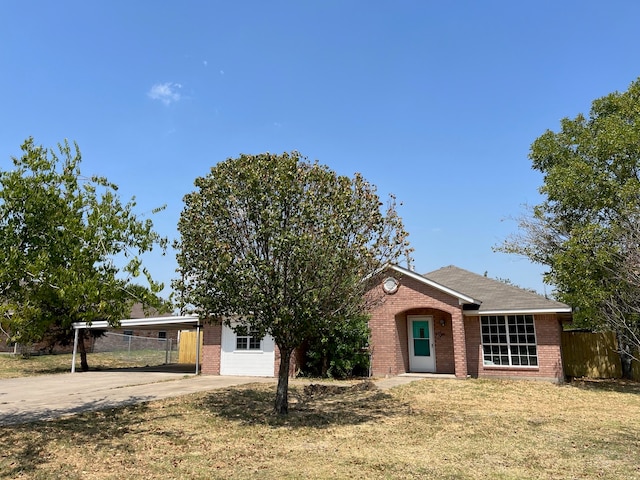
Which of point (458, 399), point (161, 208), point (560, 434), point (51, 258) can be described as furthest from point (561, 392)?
point (51, 258)

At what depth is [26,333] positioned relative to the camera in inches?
316

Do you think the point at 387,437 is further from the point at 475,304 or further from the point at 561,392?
the point at 475,304

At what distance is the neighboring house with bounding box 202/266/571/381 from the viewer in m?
15.9

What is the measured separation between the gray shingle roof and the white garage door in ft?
25.1

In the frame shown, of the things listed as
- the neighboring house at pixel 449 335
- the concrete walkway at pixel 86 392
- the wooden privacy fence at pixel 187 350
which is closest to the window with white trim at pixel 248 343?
the neighboring house at pixel 449 335

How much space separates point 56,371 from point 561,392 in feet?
75.2

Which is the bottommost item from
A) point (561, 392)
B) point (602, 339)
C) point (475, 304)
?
point (561, 392)

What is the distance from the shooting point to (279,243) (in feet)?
27.4

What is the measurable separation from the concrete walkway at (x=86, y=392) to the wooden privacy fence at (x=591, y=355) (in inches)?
240

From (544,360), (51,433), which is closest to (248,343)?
(51,433)

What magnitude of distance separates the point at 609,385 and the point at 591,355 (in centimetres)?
309

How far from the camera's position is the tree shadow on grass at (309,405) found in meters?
9.51

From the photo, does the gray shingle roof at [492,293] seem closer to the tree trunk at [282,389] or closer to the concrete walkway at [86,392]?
the concrete walkway at [86,392]

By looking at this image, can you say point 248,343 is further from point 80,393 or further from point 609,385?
point 609,385
